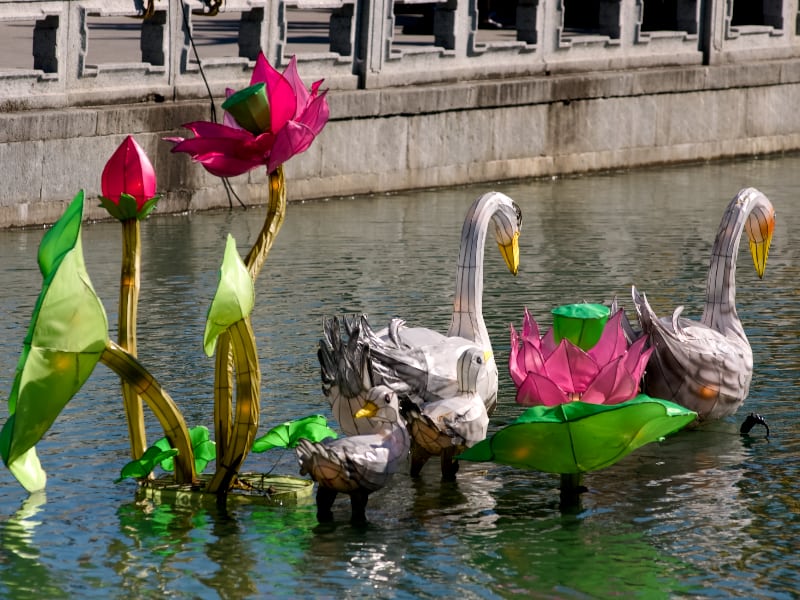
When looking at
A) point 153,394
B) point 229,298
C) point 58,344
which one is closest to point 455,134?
point 153,394

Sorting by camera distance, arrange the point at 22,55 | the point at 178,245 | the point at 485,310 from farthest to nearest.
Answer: the point at 22,55 < the point at 178,245 < the point at 485,310

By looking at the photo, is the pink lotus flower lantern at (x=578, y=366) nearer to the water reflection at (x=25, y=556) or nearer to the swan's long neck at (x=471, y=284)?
the swan's long neck at (x=471, y=284)

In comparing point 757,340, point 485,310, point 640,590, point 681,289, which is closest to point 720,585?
point 640,590

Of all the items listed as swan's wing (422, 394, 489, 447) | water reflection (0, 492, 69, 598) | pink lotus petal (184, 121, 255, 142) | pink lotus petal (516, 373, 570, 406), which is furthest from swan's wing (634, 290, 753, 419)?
water reflection (0, 492, 69, 598)

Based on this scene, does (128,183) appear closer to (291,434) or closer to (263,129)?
(263,129)

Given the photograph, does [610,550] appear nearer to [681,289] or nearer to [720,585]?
[720,585]

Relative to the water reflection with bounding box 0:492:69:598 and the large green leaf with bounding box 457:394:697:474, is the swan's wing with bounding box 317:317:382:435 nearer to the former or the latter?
the large green leaf with bounding box 457:394:697:474

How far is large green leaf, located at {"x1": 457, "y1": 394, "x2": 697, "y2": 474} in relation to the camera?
6078 mm

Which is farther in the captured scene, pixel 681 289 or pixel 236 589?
pixel 681 289

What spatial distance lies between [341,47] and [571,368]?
8.92 meters

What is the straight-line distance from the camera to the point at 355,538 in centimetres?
623

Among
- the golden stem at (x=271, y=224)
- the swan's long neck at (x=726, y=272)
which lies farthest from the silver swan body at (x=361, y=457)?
the swan's long neck at (x=726, y=272)

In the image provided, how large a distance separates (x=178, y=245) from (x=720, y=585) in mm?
7721

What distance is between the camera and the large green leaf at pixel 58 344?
5551mm
